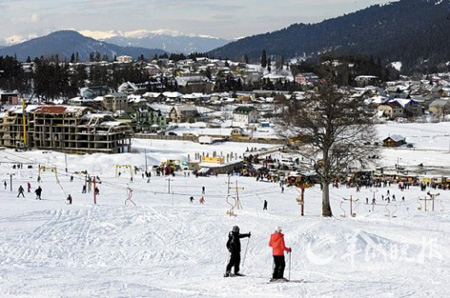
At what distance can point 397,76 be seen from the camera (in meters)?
186

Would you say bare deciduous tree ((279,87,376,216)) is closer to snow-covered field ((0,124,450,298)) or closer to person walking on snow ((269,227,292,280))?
snow-covered field ((0,124,450,298))

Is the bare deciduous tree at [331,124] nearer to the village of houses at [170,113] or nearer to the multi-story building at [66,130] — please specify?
the village of houses at [170,113]

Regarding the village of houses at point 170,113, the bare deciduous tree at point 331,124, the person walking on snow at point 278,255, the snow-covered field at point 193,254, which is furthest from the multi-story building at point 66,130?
the person walking on snow at point 278,255

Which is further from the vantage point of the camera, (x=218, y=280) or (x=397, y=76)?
(x=397, y=76)

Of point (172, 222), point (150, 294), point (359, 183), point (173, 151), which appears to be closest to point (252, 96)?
point (173, 151)

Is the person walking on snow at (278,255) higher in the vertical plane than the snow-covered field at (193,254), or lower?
higher

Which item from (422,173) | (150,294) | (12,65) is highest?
(12,65)

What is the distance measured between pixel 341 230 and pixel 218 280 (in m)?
5.76

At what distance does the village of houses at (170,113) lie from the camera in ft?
181

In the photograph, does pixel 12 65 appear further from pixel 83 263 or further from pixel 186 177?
pixel 83 263

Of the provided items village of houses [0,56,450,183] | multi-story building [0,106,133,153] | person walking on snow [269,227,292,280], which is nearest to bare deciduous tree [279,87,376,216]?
village of houses [0,56,450,183]

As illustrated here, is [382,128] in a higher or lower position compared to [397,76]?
lower

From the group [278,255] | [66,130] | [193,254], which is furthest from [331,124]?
[66,130]

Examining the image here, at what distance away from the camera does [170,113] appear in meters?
90.0
